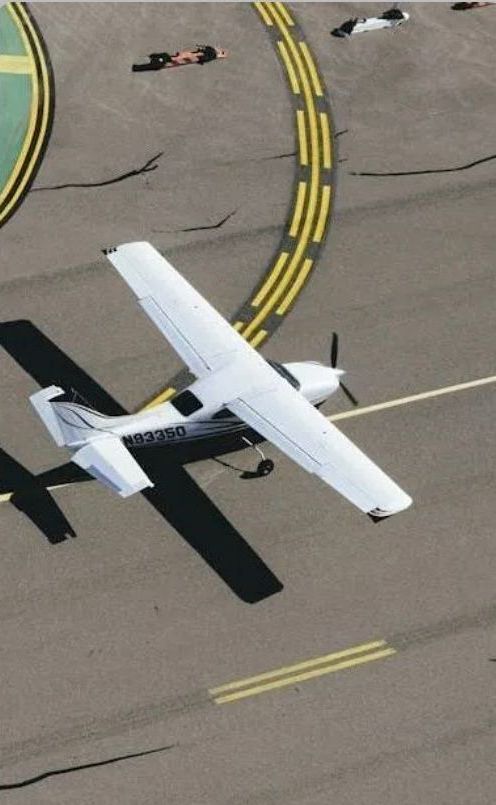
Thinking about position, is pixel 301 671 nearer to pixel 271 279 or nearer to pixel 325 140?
pixel 271 279

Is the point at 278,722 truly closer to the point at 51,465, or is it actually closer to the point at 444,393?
the point at 51,465

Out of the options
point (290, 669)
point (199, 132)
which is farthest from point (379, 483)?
point (199, 132)

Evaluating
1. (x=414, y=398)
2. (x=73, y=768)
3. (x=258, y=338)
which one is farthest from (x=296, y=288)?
(x=73, y=768)

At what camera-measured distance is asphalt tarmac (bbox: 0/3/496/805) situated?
20969mm

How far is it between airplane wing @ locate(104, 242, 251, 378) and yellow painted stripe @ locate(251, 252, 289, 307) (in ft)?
11.1

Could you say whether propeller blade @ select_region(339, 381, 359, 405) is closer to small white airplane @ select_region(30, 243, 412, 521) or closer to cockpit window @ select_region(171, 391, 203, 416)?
small white airplane @ select_region(30, 243, 412, 521)

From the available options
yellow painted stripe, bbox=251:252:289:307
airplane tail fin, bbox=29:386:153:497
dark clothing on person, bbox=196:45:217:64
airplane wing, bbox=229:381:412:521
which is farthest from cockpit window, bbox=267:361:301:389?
dark clothing on person, bbox=196:45:217:64

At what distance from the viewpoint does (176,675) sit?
21844 millimetres

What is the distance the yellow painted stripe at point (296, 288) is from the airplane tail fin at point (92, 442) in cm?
738

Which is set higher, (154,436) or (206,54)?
(206,54)

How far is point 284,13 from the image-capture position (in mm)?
37781

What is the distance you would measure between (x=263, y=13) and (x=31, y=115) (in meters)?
9.66

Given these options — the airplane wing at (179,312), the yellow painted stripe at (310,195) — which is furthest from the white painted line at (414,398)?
the yellow painted stripe at (310,195)

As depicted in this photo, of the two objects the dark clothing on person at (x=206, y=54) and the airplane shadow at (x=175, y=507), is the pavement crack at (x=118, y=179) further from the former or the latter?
the airplane shadow at (x=175, y=507)
